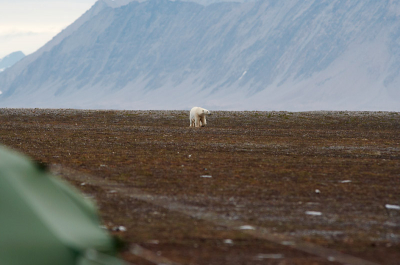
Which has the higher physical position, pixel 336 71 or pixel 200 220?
pixel 336 71

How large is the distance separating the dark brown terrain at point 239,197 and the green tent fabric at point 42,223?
517 mm

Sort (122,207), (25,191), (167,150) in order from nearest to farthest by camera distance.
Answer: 1. (25,191)
2. (122,207)
3. (167,150)

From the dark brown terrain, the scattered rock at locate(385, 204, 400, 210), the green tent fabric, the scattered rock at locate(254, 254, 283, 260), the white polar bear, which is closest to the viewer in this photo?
→ the green tent fabric

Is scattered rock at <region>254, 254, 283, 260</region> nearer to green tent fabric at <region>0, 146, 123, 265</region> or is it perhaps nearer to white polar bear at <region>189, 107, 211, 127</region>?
green tent fabric at <region>0, 146, 123, 265</region>

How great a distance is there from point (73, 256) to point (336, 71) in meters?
194

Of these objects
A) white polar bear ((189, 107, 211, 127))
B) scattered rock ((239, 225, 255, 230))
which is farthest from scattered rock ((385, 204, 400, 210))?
white polar bear ((189, 107, 211, 127))

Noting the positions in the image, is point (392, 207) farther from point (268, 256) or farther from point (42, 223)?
point (42, 223)

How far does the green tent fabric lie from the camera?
754 centimetres

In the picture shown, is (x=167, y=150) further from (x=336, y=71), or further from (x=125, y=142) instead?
(x=336, y=71)

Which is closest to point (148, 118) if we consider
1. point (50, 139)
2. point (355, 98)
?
point (50, 139)

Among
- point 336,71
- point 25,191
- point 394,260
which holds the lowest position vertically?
point 394,260

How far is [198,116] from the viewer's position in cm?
3806

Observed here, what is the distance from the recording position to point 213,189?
13.2 meters

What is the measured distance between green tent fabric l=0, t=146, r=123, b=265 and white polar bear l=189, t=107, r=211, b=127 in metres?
28.7
